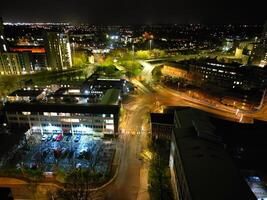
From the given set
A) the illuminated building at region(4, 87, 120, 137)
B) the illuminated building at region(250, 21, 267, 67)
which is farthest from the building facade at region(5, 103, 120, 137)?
the illuminated building at region(250, 21, 267, 67)

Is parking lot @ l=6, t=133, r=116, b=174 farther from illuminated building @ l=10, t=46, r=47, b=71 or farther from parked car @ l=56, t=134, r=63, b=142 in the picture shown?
illuminated building @ l=10, t=46, r=47, b=71

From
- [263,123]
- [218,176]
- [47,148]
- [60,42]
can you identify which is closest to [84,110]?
[47,148]

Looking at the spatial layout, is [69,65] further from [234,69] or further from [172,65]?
[234,69]

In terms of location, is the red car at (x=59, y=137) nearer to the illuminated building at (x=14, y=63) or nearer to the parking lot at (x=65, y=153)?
the parking lot at (x=65, y=153)

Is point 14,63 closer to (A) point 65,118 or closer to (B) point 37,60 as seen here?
(B) point 37,60

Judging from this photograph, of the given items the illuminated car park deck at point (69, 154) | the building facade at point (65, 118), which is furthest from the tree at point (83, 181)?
the building facade at point (65, 118)

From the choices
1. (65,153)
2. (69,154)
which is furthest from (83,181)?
(65,153)
